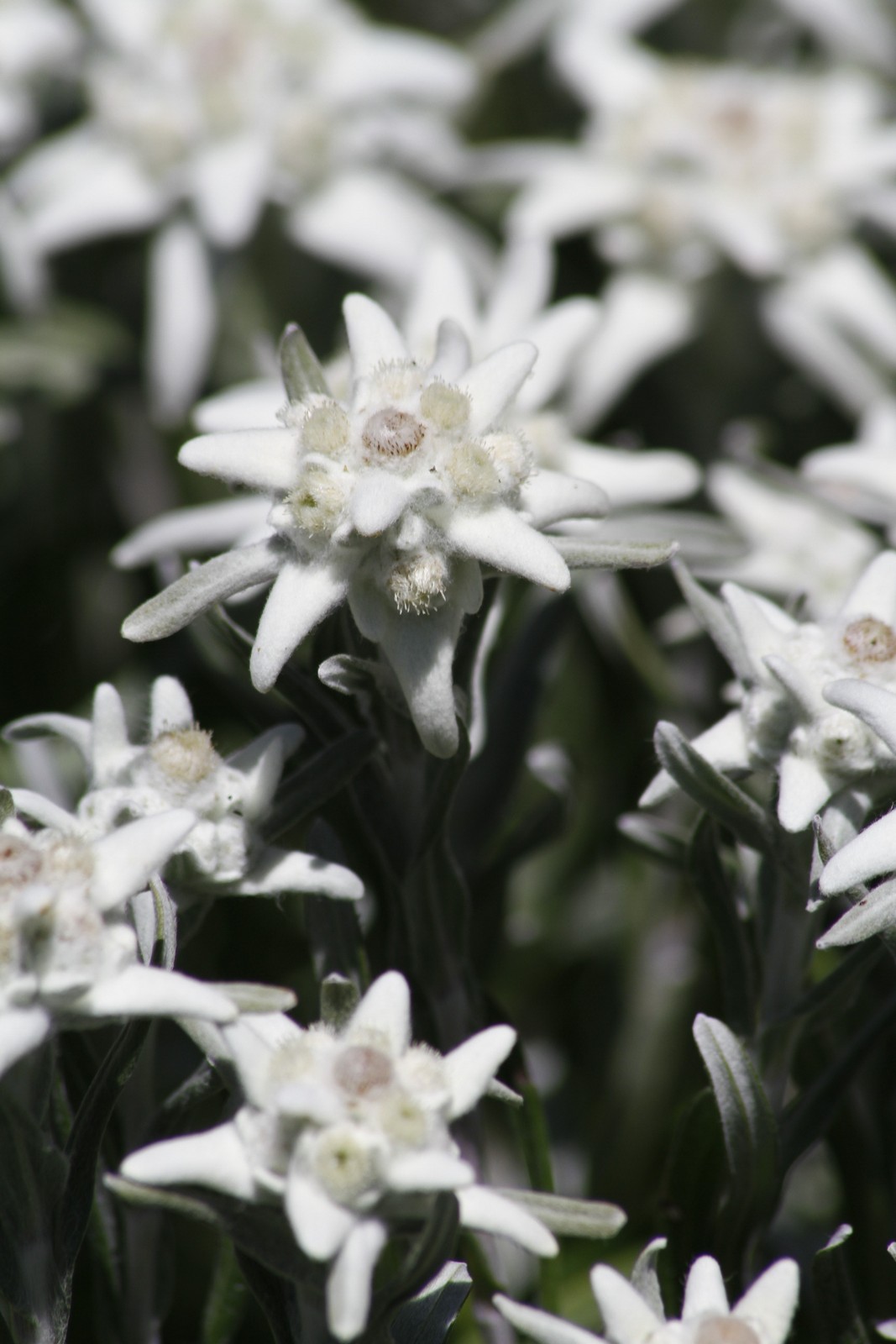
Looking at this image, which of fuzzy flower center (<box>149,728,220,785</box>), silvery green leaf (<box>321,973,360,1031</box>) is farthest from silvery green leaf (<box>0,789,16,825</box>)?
silvery green leaf (<box>321,973,360,1031</box>)

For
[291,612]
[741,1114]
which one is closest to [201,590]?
[291,612]

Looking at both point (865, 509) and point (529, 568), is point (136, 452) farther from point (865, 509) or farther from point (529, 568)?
point (529, 568)

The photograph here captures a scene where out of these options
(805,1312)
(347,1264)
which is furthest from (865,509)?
(347,1264)

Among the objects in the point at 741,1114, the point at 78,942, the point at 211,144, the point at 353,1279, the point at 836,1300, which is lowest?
the point at 836,1300

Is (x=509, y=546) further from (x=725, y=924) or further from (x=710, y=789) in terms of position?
(x=725, y=924)

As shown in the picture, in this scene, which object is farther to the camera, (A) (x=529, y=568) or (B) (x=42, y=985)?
(A) (x=529, y=568)

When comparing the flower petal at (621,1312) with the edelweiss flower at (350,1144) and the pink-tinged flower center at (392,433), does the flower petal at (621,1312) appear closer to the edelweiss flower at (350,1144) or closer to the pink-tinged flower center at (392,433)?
the edelweiss flower at (350,1144)
